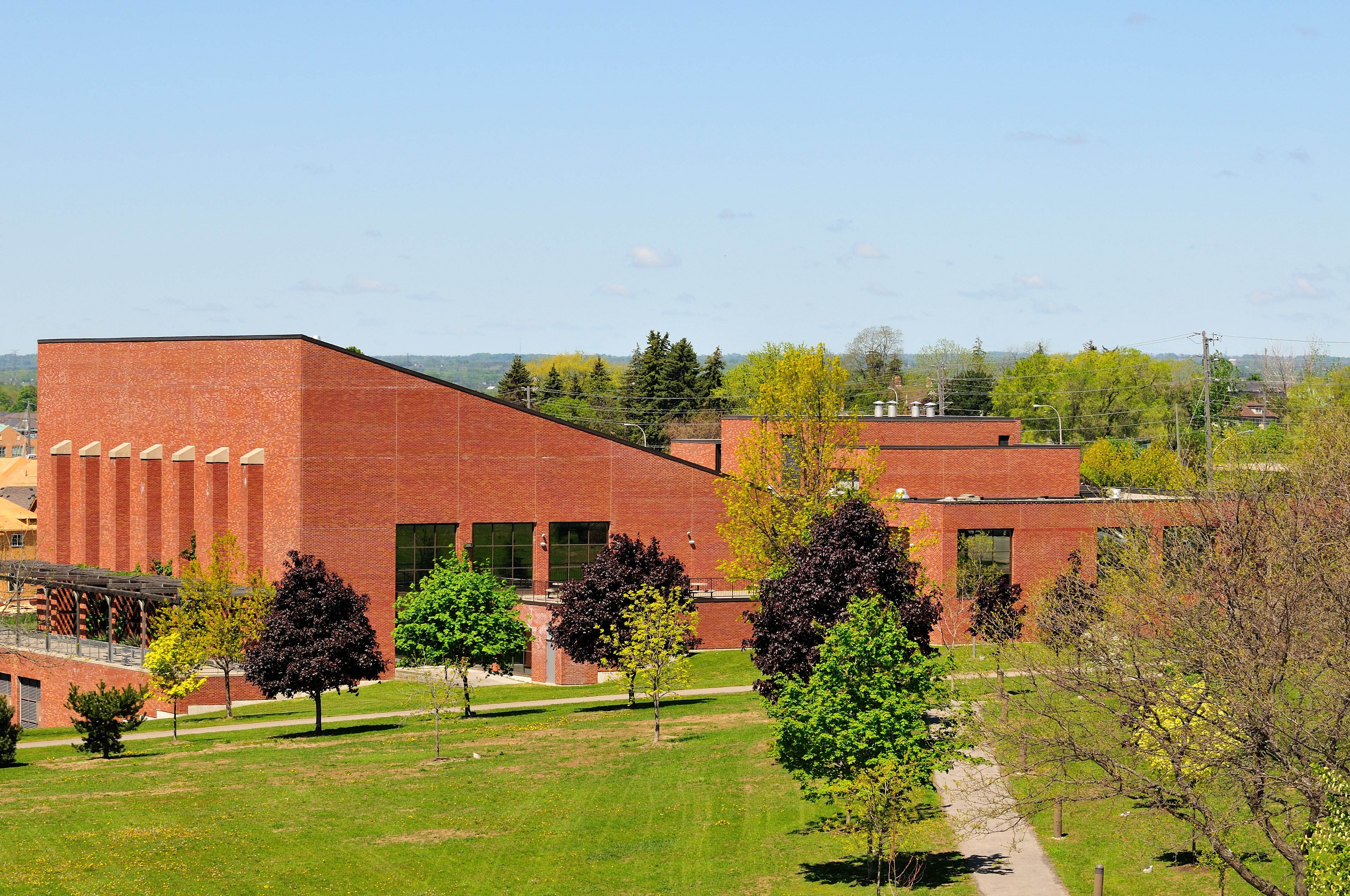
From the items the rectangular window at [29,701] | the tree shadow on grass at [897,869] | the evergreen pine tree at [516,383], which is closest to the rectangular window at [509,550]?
the rectangular window at [29,701]

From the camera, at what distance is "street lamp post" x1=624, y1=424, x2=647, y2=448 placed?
445 feet

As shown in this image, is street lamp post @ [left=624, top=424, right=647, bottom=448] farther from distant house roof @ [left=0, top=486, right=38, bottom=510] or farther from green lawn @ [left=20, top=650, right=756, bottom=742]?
green lawn @ [left=20, top=650, right=756, bottom=742]

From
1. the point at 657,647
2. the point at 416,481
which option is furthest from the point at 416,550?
the point at 657,647

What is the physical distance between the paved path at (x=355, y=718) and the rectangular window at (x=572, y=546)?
35.7 feet

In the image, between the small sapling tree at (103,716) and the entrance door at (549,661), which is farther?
the entrance door at (549,661)

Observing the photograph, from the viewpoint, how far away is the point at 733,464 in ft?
244

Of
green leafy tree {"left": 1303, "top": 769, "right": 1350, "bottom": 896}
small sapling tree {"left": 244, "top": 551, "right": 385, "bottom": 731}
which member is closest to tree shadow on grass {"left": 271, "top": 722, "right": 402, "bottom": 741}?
small sapling tree {"left": 244, "top": 551, "right": 385, "bottom": 731}

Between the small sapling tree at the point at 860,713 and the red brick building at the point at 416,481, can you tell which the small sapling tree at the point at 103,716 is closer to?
the red brick building at the point at 416,481

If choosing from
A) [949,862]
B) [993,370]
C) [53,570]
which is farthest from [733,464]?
[993,370]

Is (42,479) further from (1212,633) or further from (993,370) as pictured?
(993,370)

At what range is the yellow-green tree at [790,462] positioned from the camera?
49062 millimetres

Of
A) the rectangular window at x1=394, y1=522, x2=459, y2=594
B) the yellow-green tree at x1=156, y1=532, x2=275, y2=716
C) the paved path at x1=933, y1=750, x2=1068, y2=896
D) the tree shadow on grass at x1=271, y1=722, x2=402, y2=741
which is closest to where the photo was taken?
the paved path at x1=933, y1=750, x2=1068, y2=896

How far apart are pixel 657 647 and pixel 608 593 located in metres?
6.86

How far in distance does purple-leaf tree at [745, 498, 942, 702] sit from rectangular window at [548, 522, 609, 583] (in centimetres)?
3199
